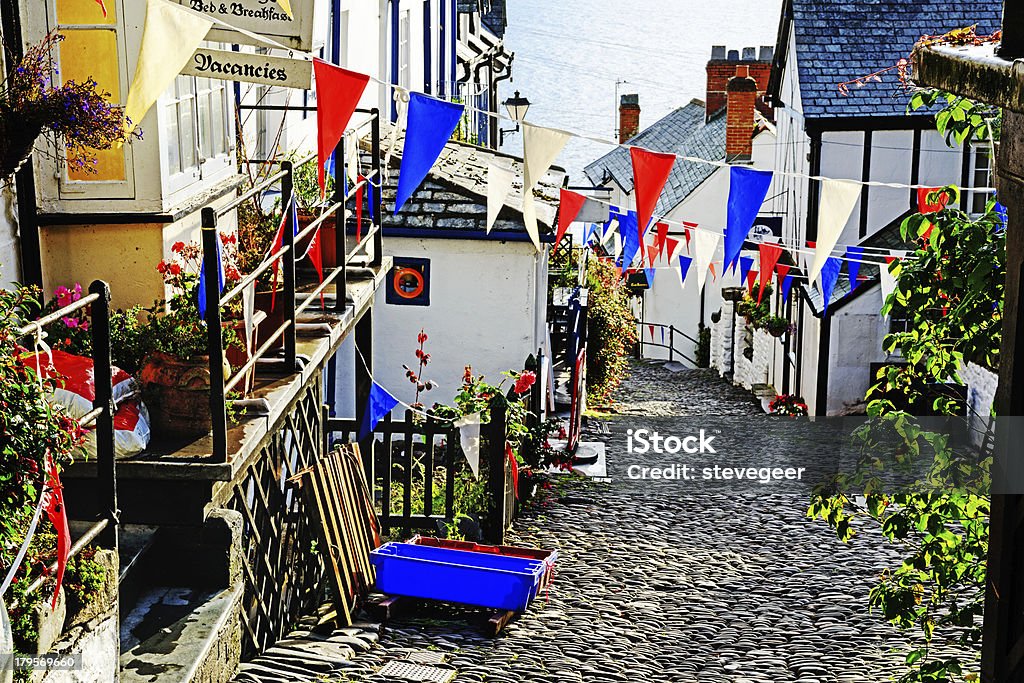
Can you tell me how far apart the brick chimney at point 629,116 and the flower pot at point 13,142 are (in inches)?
1323

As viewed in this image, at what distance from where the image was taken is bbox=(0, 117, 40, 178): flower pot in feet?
17.7

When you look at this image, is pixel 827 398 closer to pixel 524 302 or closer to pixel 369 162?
pixel 524 302

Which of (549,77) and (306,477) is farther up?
(549,77)

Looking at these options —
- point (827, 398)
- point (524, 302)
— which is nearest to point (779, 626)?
Answer: point (524, 302)

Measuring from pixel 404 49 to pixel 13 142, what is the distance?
11.3 meters

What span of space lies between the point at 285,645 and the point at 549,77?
3250 inches

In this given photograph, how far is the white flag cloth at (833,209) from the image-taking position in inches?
266

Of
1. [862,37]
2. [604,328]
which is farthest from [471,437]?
[862,37]

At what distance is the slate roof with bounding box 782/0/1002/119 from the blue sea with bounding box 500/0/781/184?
24.9 feet

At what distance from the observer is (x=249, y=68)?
6430 mm

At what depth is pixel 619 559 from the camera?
35.0 ft

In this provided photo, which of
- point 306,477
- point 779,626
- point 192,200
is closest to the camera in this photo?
point 192,200

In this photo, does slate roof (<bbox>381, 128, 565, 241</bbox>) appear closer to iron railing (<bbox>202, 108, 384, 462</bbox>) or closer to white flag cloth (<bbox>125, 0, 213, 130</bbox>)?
iron railing (<bbox>202, 108, 384, 462</bbox>)

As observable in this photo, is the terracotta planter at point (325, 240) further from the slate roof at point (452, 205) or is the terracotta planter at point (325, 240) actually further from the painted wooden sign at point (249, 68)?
the slate roof at point (452, 205)
